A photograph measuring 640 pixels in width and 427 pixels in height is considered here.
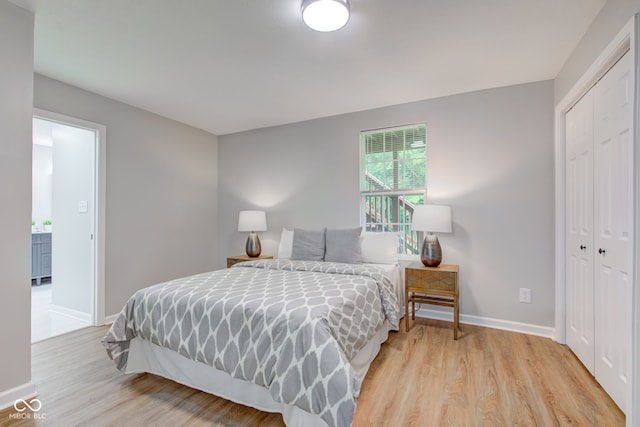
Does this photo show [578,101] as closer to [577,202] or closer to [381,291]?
[577,202]

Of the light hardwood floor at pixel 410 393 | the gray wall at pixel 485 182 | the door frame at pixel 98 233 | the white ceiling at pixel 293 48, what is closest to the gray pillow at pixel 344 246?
the gray wall at pixel 485 182

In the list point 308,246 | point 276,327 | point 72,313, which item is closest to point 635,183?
point 276,327

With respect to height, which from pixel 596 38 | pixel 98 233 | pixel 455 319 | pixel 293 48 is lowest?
pixel 455 319

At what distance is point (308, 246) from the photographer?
332 cm

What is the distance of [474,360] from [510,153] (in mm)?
1963

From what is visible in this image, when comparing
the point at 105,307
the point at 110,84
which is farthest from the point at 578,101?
the point at 105,307

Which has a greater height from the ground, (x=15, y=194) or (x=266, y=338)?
(x=15, y=194)

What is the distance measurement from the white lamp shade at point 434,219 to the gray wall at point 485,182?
34 centimetres

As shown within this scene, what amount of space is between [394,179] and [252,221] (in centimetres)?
192

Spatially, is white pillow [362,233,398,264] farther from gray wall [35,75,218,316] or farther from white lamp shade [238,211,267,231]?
gray wall [35,75,218,316]

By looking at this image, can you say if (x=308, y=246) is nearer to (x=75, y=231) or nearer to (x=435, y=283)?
(x=435, y=283)

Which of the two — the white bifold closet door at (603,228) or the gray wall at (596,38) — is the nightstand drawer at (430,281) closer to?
the white bifold closet door at (603,228)

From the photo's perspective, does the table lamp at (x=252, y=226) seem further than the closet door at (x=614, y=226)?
Yes

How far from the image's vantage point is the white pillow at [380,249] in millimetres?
3150
